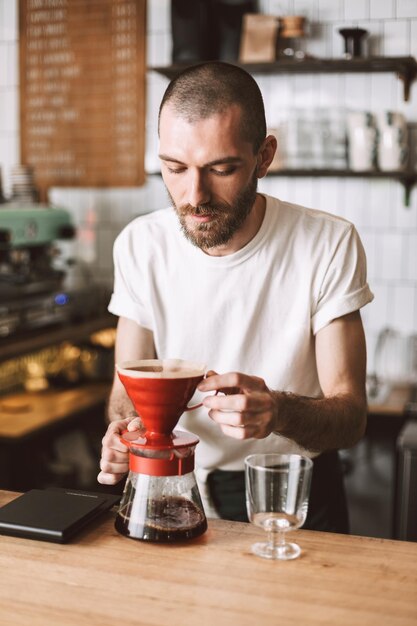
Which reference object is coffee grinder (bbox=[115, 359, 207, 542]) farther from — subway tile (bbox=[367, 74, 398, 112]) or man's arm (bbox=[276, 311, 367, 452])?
subway tile (bbox=[367, 74, 398, 112])

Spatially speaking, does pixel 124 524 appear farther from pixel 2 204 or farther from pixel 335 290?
pixel 2 204

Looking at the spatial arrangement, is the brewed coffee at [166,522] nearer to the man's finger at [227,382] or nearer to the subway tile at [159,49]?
the man's finger at [227,382]

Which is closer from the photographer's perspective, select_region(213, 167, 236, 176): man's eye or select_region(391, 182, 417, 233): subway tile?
select_region(213, 167, 236, 176): man's eye

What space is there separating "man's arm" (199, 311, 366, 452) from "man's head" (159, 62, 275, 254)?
1.16 feet

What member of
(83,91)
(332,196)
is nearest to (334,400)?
(332,196)

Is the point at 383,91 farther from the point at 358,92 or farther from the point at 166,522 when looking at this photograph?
the point at 166,522

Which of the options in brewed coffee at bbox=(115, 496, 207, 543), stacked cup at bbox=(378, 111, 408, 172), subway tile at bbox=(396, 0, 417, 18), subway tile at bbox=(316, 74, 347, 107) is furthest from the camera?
subway tile at bbox=(316, 74, 347, 107)

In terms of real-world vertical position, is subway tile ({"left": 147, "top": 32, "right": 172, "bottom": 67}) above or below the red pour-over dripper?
above

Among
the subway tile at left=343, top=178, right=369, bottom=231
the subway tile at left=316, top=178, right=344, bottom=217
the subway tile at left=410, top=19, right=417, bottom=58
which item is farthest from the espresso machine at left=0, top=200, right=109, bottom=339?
→ the subway tile at left=410, top=19, right=417, bottom=58

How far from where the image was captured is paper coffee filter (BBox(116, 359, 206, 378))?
1341mm

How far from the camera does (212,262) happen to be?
1899mm

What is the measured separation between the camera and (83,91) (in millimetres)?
4371

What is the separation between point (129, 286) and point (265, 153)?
0.46m

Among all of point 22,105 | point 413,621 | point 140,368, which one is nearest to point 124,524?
point 140,368
